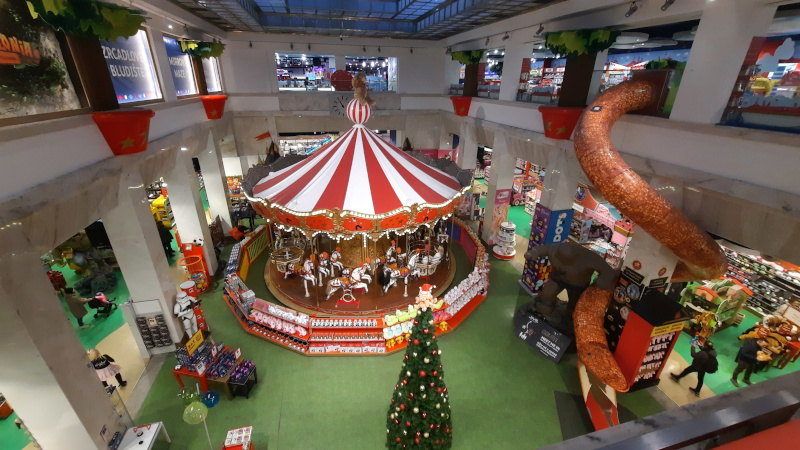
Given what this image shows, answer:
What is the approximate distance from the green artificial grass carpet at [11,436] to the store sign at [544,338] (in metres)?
9.01

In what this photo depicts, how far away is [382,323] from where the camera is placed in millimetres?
7457

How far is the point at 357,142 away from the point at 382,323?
4.72 meters

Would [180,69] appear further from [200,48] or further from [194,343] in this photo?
→ [194,343]

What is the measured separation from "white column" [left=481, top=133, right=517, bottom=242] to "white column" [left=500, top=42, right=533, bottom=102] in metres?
1.18

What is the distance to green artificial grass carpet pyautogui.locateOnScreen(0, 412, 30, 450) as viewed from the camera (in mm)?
5324

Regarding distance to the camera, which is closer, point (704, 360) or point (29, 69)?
point (29, 69)

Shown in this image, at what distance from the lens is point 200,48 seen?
30.0ft

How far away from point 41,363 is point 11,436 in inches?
121

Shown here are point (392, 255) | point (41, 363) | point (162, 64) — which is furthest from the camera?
point (392, 255)

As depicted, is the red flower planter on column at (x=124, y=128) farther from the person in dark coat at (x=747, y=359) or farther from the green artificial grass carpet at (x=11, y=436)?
the person in dark coat at (x=747, y=359)

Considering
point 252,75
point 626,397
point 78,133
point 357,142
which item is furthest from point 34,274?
point 252,75

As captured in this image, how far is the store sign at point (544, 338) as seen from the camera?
275 inches

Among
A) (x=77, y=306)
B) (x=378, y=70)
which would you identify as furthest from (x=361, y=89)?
(x=77, y=306)

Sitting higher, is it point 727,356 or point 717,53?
point 717,53
